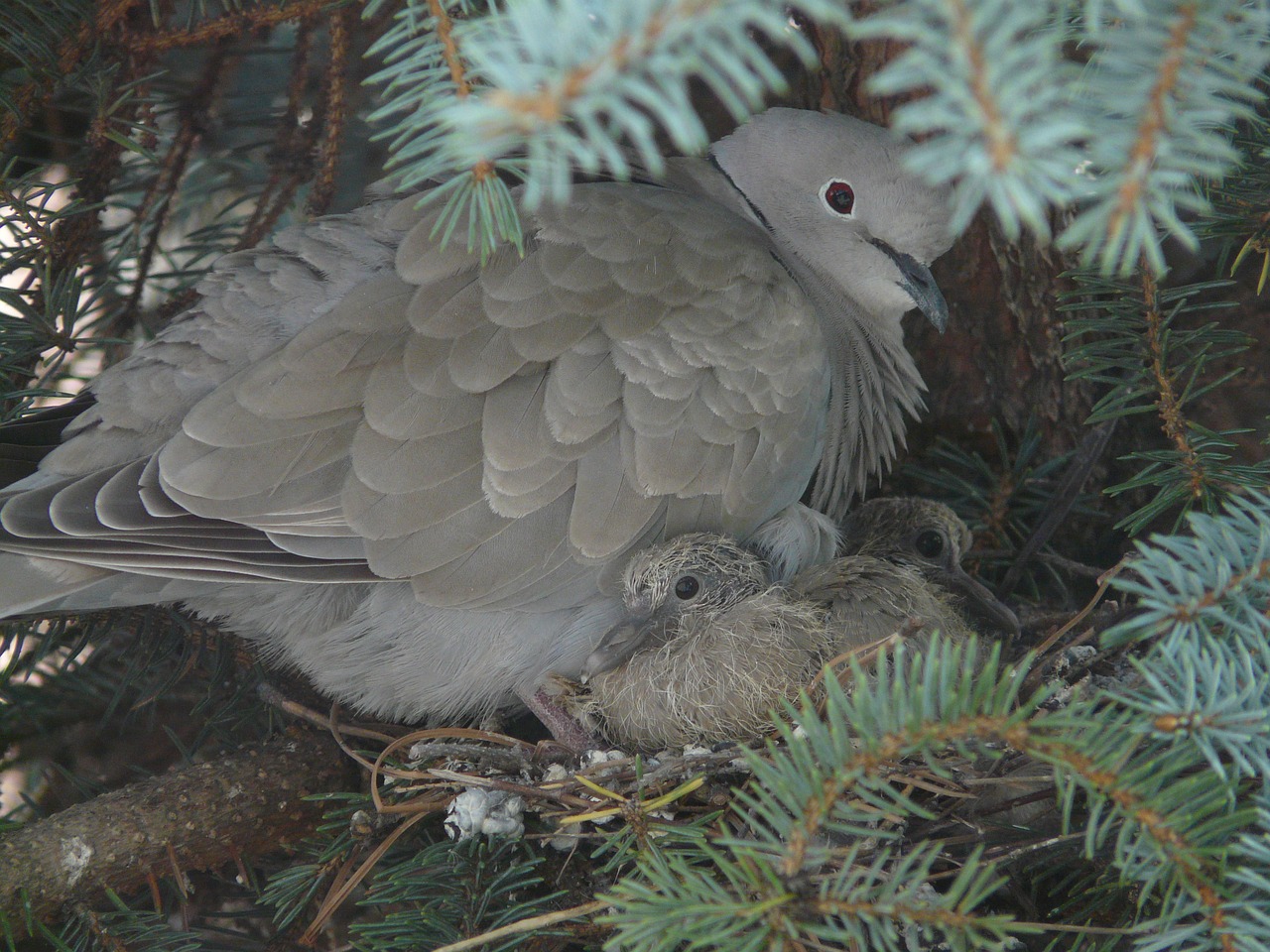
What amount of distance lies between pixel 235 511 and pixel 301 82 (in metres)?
0.82

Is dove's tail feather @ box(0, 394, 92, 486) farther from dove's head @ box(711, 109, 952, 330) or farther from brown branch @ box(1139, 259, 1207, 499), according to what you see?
brown branch @ box(1139, 259, 1207, 499)

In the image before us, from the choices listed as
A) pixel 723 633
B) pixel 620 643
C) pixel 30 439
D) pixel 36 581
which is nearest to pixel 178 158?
pixel 30 439

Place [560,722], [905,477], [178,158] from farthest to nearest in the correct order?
[905,477] → [178,158] → [560,722]

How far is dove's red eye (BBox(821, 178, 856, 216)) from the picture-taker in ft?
6.09

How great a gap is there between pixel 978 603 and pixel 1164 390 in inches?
19.5

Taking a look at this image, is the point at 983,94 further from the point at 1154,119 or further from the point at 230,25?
the point at 230,25

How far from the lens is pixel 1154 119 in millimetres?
656

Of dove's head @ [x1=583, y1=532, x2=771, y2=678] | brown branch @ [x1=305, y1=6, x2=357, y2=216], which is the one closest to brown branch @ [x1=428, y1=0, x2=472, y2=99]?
brown branch @ [x1=305, y1=6, x2=357, y2=216]

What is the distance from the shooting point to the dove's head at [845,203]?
69.5 inches

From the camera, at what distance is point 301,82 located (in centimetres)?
184

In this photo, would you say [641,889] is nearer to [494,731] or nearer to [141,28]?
[494,731]

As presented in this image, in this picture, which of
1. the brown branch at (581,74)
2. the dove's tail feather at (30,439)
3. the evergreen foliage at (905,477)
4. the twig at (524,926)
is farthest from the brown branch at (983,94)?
the dove's tail feather at (30,439)

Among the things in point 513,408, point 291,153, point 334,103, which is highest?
point 334,103

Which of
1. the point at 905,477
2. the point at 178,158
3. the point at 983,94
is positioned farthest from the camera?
the point at 905,477
